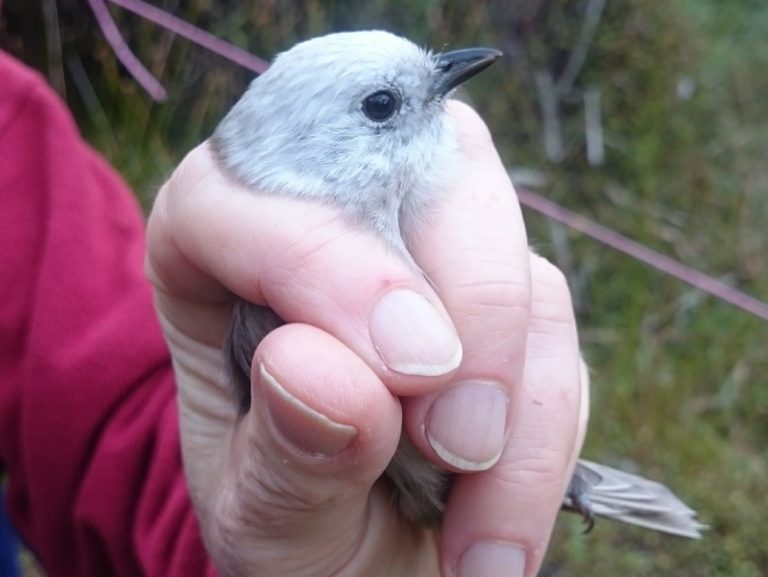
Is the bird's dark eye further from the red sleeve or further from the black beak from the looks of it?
the red sleeve

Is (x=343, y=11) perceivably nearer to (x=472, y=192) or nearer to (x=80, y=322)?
(x=80, y=322)

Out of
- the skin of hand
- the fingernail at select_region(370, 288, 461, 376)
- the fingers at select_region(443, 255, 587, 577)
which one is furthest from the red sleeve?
the fingernail at select_region(370, 288, 461, 376)

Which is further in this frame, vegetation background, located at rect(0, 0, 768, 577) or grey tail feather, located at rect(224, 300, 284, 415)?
vegetation background, located at rect(0, 0, 768, 577)

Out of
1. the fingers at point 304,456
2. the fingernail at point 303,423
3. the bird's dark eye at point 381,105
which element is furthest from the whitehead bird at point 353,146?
the fingernail at point 303,423

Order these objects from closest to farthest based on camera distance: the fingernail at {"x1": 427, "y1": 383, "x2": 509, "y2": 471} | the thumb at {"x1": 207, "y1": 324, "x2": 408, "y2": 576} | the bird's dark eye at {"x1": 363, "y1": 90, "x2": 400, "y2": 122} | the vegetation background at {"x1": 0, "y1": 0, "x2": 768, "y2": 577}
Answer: the thumb at {"x1": 207, "y1": 324, "x2": 408, "y2": 576} → the fingernail at {"x1": 427, "y1": 383, "x2": 509, "y2": 471} → the bird's dark eye at {"x1": 363, "y1": 90, "x2": 400, "y2": 122} → the vegetation background at {"x1": 0, "y1": 0, "x2": 768, "y2": 577}

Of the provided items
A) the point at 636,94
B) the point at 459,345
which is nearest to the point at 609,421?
the point at 636,94
